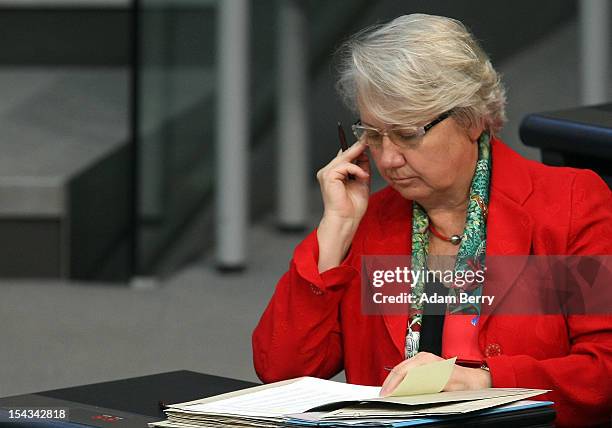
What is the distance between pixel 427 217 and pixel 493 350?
29cm

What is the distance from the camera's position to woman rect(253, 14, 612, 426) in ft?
7.60

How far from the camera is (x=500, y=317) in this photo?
233 cm

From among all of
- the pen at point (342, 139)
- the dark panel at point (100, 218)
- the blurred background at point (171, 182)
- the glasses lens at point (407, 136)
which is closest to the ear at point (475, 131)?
the glasses lens at point (407, 136)

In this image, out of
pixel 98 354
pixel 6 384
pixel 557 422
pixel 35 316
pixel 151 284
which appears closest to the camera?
pixel 557 422

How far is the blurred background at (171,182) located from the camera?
5328mm

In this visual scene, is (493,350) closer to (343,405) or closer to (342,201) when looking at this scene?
(342,201)

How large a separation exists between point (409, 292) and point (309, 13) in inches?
192

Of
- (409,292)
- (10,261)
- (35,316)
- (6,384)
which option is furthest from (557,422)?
(10,261)

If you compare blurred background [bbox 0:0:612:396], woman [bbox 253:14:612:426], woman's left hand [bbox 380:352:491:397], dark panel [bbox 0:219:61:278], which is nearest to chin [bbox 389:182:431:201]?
woman [bbox 253:14:612:426]

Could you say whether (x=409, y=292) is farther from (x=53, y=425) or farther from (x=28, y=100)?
(x=28, y=100)

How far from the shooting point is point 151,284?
19.9ft

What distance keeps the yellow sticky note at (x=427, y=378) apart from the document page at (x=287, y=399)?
6cm

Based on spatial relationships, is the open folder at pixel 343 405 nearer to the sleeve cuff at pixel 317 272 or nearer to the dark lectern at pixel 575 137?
the sleeve cuff at pixel 317 272

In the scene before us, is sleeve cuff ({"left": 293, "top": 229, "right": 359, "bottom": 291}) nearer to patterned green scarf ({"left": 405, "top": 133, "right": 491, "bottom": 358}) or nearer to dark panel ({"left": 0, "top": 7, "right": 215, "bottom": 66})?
patterned green scarf ({"left": 405, "top": 133, "right": 491, "bottom": 358})
